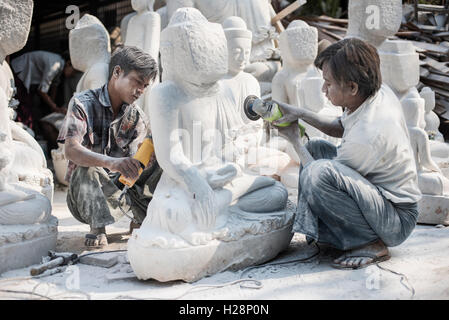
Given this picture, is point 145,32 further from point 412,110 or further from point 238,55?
point 412,110

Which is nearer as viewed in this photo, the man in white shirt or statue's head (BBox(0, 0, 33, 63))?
the man in white shirt

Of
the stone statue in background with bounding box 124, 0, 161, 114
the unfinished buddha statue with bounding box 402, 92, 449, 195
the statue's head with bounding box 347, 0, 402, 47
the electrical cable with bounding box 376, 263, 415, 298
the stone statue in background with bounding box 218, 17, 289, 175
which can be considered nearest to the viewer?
the electrical cable with bounding box 376, 263, 415, 298

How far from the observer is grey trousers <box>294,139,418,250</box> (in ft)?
7.64

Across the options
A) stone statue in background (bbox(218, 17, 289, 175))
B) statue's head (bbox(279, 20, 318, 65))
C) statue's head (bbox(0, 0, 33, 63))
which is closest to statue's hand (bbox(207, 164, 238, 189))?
stone statue in background (bbox(218, 17, 289, 175))

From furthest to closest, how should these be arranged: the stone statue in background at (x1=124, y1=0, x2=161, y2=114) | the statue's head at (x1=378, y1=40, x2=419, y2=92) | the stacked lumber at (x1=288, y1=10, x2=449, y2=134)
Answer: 1. the stacked lumber at (x1=288, y1=10, x2=449, y2=134)
2. the stone statue in background at (x1=124, y1=0, x2=161, y2=114)
3. the statue's head at (x1=378, y1=40, x2=419, y2=92)

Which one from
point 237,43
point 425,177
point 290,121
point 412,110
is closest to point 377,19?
point 412,110

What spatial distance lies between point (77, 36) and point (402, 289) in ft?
12.7

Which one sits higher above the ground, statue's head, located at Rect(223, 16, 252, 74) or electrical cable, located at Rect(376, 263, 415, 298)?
statue's head, located at Rect(223, 16, 252, 74)

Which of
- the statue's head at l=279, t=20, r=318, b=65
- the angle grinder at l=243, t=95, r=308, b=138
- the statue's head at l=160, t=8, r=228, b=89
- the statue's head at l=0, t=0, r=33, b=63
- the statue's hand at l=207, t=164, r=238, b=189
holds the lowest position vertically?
the statue's hand at l=207, t=164, r=238, b=189

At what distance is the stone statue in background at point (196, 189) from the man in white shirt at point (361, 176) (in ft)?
0.84

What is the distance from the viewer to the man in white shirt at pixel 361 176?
2332 millimetres

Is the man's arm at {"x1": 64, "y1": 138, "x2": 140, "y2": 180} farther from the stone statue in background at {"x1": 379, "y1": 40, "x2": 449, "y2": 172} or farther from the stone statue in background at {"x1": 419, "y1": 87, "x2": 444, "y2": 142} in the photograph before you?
the stone statue in background at {"x1": 419, "y1": 87, "x2": 444, "y2": 142}

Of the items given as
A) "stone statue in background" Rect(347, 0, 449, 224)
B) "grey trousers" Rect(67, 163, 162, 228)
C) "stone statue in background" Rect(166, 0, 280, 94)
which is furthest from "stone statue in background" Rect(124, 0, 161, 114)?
"stone statue in background" Rect(347, 0, 449, 224)

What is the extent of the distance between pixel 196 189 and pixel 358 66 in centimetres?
103
